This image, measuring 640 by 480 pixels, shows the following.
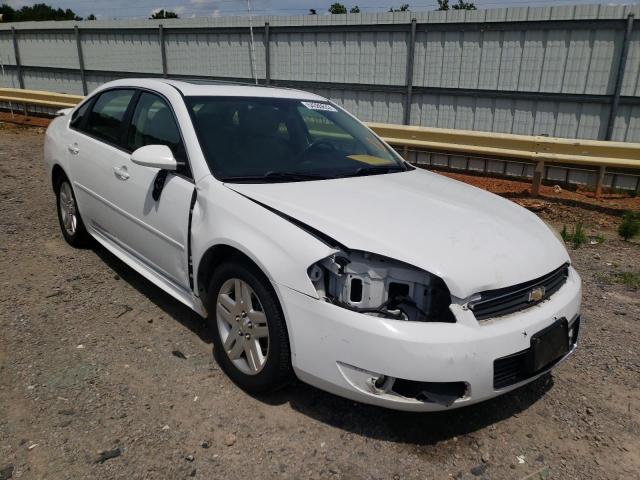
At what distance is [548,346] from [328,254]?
1.17m

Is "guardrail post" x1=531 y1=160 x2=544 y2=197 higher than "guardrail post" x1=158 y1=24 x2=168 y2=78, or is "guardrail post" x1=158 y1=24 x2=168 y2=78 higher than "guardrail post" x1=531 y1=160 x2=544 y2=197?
"guardrail post" x1=158 y1=24 x2=168 y2=78

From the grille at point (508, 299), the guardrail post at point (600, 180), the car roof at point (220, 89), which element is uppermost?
the car roof at point (220, 89)

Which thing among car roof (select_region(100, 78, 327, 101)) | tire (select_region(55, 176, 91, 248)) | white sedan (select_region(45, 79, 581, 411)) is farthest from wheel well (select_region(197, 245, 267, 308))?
tire (select_region(55, 176, 91, 248))

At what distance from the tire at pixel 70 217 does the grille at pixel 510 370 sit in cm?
388

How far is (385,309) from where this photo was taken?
2.34 meters

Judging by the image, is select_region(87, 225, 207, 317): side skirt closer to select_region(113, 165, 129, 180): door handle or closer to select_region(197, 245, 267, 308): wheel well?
select_region(197, 245, 267, 308): wheel well

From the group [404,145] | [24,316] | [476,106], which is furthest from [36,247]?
[476,106]

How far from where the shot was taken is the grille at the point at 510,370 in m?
2.33

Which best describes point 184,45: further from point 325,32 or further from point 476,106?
point 476,106

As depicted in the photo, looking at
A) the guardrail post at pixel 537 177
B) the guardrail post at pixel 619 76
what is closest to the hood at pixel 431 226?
the guardrail post at pixel 537 177

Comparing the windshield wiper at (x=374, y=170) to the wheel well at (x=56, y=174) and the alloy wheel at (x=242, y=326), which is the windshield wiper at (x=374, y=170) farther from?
the wheel well at (x=56, y=174)

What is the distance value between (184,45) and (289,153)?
36.7 feet

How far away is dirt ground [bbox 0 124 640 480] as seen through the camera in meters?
2.38

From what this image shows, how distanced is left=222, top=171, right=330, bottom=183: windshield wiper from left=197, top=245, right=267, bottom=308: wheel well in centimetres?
42
